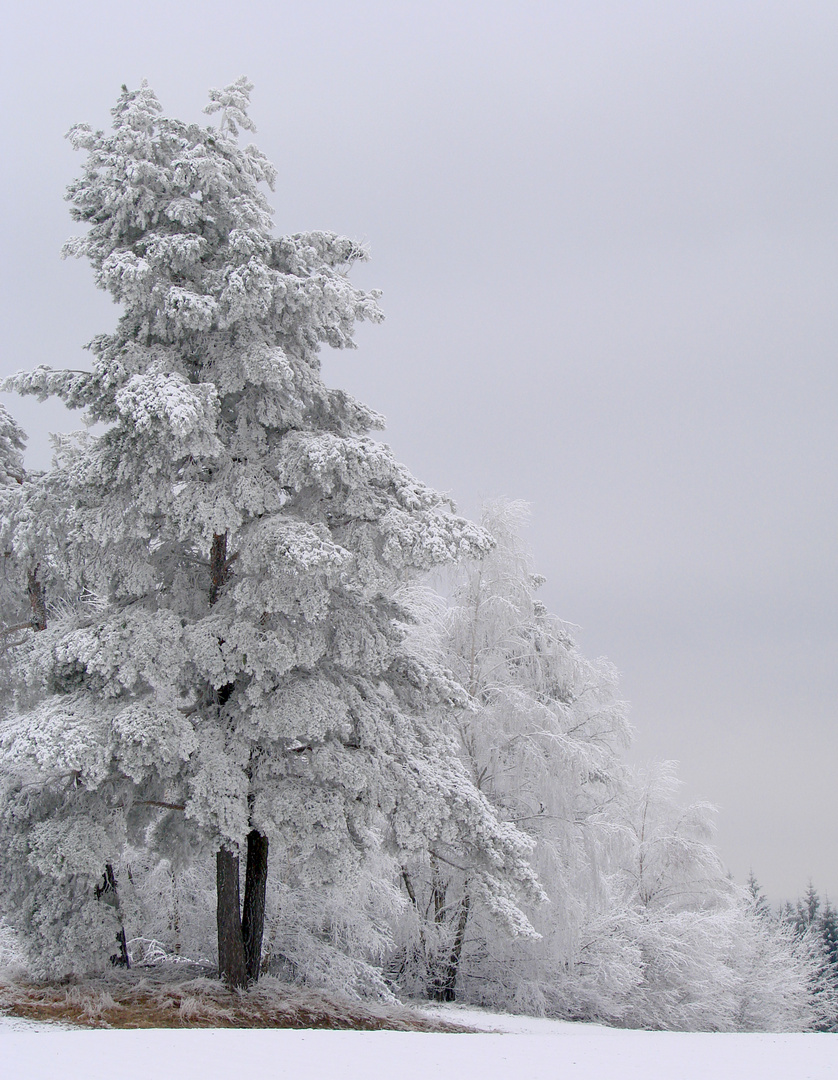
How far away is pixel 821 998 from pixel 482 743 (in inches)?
600

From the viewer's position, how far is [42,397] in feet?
35.0

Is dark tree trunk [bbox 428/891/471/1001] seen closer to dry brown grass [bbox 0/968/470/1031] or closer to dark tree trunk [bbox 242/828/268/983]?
dry brown grass [bbox 0/968/470/1031]

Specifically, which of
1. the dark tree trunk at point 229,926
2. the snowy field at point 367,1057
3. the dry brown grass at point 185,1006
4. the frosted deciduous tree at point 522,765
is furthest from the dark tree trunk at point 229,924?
the frosted deciduous tree at point 522,765

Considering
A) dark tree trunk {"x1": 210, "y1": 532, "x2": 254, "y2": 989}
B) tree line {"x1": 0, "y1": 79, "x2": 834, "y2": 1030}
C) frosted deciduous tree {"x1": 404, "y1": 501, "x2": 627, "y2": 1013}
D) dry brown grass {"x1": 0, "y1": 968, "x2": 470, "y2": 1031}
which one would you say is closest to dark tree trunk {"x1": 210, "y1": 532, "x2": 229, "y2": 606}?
tree line {"x1": 0, "y1": 79, "x2": 834, "y2": 1030}

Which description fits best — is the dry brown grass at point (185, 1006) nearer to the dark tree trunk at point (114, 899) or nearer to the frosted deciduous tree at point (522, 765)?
the dark tree trunk at point (114, 899)

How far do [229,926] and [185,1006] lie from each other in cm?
136

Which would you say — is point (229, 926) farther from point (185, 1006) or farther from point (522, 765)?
point (522, 765)

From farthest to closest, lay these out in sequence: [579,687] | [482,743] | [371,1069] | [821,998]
→ 1. [821,998]
2. [579,687]
3. [482,743]
4. [371,1069]

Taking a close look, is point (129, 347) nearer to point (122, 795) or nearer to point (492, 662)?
point (122, 795)

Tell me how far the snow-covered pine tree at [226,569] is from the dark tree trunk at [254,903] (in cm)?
3

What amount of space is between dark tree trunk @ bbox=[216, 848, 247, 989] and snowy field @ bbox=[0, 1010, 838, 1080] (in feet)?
6.34

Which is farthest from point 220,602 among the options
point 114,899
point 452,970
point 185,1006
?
point 452,970

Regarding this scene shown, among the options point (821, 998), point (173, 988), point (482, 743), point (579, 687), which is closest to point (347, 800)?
point (173, 988)

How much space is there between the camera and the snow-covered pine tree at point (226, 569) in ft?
30.8
